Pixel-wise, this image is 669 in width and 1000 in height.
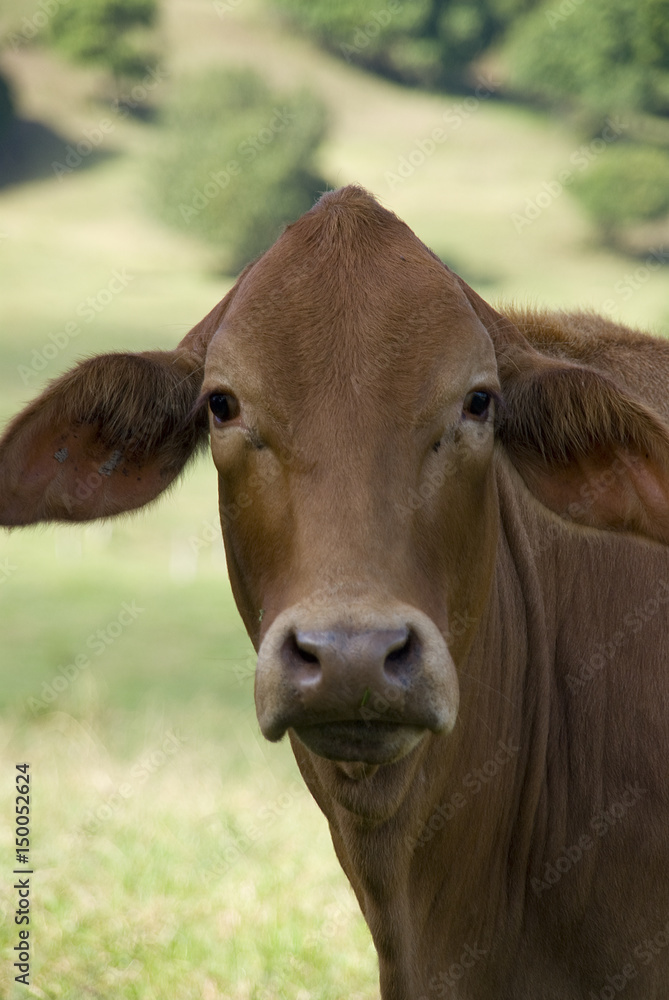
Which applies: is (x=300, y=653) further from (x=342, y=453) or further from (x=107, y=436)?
(x=107, y=436)

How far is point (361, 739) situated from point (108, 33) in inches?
1829

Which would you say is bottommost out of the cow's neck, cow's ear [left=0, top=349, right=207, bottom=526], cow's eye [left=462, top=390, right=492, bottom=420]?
the cow's neck

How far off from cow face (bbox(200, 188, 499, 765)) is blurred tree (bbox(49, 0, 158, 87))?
42908 mm

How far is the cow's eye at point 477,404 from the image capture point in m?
3.34

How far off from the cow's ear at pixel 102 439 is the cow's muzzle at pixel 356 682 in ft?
4.19

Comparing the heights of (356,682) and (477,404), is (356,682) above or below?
below

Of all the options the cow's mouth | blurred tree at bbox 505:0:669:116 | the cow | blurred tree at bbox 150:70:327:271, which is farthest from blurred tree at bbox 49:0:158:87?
the cow's mouth

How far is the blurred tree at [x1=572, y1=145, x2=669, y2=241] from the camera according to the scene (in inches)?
1596

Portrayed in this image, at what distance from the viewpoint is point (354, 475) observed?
296 cm

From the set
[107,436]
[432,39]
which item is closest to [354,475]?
[107,436]

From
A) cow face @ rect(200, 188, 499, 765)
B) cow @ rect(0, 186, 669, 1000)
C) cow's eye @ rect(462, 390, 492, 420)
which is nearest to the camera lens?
cow face @ rect(200, 188, 499, 765)

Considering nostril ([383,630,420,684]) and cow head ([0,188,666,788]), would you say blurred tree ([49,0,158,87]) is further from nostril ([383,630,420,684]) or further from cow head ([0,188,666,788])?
nostril ([383,630,420,684])

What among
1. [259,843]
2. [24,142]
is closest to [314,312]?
[259,843]

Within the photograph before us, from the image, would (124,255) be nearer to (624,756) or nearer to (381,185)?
(381,185)
